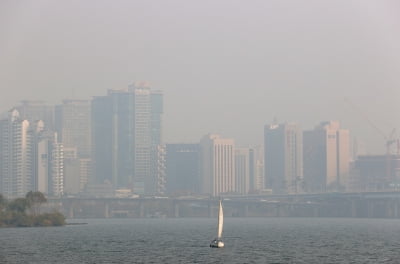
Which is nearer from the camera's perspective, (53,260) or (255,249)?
(53,260)

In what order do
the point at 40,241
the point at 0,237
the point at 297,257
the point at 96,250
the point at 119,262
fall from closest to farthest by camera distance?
the point at 119,262, the point at 297,257, the point at 96,250, the point at 40,241, the point at 0,237

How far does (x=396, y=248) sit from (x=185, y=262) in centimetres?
4233

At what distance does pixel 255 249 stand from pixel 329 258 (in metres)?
24.1

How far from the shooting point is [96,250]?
495 ft

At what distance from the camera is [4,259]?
130 m

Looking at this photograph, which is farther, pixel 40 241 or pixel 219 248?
pixel 40 241

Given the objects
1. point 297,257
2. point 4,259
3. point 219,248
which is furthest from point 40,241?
point 297,257

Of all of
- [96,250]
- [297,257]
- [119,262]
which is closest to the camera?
[119,262]

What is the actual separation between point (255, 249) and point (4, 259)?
135ft

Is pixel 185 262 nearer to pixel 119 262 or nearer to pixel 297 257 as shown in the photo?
pixel 119 262

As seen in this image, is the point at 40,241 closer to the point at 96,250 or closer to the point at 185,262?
the point at 96,250

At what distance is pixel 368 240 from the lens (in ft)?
608

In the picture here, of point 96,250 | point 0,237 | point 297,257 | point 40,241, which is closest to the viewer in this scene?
point 297,257

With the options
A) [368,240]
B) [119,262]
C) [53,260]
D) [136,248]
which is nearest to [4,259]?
[53,260]
